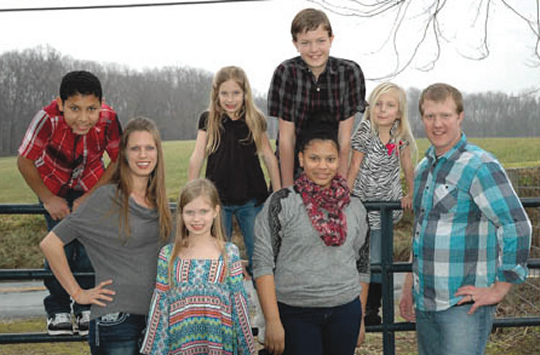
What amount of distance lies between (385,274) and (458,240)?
89 centimetres

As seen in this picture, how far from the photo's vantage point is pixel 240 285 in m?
2.68

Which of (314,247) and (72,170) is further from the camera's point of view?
(72,170)

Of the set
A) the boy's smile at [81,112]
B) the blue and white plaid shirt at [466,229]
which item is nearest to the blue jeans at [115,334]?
the boy's smile at [81,112]

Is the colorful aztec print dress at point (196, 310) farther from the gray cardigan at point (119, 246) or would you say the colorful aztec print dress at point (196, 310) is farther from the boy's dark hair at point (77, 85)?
the boy's dark hair at point (77, 85)

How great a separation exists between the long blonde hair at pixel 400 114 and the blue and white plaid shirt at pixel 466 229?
3.13 feet

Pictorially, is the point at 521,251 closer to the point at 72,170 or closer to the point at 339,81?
the point at 339,81

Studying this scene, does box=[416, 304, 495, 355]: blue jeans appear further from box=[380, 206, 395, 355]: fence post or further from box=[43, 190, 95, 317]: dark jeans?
box=[43, 190, 95, 317]: dark jeans

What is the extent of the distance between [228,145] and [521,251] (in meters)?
1.67

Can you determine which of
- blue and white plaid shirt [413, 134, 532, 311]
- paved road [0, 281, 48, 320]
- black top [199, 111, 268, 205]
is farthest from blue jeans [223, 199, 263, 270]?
paved road [0, 281, 48, 320]

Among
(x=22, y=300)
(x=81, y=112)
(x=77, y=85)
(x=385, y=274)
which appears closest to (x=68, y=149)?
(x=81, y=112)

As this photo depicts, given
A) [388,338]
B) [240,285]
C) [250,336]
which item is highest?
[240,285]

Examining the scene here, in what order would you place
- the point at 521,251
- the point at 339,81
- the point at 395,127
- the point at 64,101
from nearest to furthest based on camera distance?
1. the point at 521,251
2. the point at 64,101
3. the point at 339,81
4. the point at 395,127

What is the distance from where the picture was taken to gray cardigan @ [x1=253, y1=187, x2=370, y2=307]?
2.66 m

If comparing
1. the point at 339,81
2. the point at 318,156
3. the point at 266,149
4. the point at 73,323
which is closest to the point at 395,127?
the point at 339,81
